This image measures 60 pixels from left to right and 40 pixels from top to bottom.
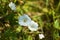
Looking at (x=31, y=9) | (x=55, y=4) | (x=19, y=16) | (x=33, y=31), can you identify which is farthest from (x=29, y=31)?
(x=55, y=4)

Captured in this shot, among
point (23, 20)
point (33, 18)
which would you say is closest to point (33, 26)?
point (23, 20)

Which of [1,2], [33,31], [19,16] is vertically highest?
[1,2]

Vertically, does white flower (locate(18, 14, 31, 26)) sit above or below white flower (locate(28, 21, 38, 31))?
above

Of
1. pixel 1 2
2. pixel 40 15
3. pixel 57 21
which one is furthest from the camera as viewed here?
pixel 40 15

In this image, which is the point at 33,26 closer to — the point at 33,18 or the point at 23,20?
the point at 23,20

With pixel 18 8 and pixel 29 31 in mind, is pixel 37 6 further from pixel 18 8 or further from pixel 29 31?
pixel 29 31

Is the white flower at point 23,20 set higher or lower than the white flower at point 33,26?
higher

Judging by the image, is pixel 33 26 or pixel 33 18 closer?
pixel 33 26

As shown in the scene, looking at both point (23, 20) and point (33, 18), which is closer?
point (23, 20)
